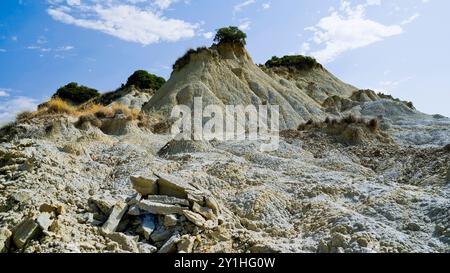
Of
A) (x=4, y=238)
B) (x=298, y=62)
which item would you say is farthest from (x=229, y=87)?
(x=4, y=238)

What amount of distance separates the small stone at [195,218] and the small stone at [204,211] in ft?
0.38

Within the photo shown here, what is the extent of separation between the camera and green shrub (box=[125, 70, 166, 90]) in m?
37.7

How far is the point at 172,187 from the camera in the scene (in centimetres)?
834

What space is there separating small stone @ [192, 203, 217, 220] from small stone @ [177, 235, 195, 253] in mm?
726

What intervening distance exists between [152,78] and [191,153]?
25.9 m

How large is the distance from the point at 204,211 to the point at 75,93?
35.9 meters

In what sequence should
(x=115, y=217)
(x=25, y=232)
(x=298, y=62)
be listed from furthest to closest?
(x=298, y=62), (x=115, y=217), (x=25, y=232)

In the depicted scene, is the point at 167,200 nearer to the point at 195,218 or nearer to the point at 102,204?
the point at 195,218

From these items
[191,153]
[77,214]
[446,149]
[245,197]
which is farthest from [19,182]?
[446,149]

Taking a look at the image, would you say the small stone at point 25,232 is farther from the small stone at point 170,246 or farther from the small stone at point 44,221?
the small stone at point 170,246

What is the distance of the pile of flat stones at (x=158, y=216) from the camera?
23.4 feet

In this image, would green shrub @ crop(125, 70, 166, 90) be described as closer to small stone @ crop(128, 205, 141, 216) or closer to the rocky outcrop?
the rocky outcrop

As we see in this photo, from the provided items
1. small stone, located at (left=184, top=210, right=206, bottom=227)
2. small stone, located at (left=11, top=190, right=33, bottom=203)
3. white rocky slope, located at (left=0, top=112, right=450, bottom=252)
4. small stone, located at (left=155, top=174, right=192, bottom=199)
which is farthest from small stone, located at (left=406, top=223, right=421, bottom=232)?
small stone, located at (left=11, top=190, right=33, bottom=203)

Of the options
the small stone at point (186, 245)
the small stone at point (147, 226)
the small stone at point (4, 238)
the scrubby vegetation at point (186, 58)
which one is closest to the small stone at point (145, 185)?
the small stone at point (147, 226)
